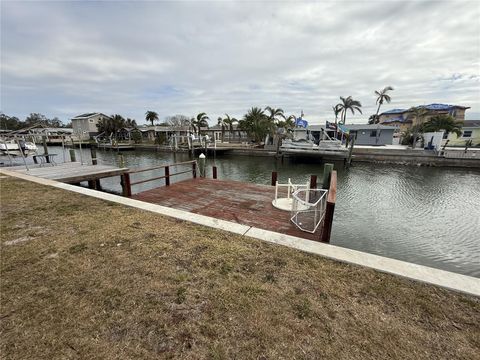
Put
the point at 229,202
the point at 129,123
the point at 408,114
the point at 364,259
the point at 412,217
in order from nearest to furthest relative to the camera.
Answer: the point at 364,259
the point at 229,202
the point at 412,217
the point at 408,114
the point at 129,123

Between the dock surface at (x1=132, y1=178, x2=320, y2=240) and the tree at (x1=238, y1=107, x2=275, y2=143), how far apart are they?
27.2m

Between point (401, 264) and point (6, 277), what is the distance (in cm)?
498

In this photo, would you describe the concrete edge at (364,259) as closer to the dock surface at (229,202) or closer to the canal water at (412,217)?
the dock surface at (229,202)

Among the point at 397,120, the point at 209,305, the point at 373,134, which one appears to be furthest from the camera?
the point at 397,120

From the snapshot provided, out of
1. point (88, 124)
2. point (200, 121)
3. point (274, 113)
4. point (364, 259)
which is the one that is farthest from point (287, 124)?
point (88, 124)

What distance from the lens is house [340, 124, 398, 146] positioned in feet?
109

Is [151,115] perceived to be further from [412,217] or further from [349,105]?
[412,217]

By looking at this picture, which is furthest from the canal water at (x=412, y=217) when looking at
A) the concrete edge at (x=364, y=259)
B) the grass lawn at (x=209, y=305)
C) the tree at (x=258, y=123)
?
the tree at (x=258, y=123)

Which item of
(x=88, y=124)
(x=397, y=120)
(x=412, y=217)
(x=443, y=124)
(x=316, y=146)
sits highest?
(x=397, y=120)

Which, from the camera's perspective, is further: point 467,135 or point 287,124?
point 287,124

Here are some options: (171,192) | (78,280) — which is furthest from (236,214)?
(78,280)

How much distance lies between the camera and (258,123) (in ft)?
116

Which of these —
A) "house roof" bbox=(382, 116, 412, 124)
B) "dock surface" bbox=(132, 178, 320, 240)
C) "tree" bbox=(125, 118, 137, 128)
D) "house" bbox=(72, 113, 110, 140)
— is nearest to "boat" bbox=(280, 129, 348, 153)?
"dock surface" bbox=(132, 178, 320, 240)

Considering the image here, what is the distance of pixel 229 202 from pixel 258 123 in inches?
1188
